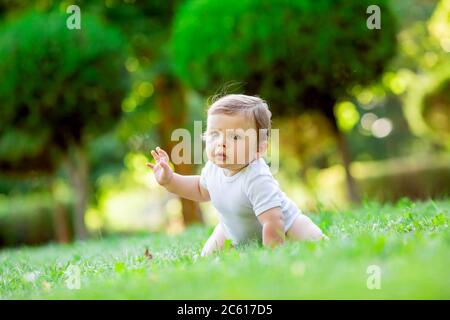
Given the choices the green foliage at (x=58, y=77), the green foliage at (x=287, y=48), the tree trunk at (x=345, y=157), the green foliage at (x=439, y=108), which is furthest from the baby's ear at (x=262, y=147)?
the green foliage at (x=439, y=108)

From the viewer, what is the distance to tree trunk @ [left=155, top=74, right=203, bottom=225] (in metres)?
13.7

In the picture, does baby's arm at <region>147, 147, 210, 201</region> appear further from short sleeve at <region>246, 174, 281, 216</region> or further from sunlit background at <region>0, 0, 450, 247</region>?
sunlit background at <region>0, 0, 450, 247</region>

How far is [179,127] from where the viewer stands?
13648mm

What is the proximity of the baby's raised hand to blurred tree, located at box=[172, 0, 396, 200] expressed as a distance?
18.4 ft

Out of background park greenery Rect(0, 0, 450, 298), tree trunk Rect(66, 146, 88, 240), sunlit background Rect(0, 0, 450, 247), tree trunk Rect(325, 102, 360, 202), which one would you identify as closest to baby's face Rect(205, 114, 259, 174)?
background park greenery Rect(0, 0, 450, 298)

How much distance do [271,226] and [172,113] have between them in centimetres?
1040

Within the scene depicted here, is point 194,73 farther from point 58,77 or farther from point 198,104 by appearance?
point 198,104

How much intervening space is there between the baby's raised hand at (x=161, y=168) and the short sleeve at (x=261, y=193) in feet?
2.03

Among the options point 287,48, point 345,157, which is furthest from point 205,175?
point 345,157

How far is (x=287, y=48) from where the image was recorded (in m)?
9.20

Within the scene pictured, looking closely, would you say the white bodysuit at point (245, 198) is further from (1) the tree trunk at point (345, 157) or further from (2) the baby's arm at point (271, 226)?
(1) the tree trunk at point (345, 157)

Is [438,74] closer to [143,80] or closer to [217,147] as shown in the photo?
[143,80]

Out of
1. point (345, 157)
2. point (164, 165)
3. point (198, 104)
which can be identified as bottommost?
point (164, 165)

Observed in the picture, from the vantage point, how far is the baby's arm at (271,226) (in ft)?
11.7
